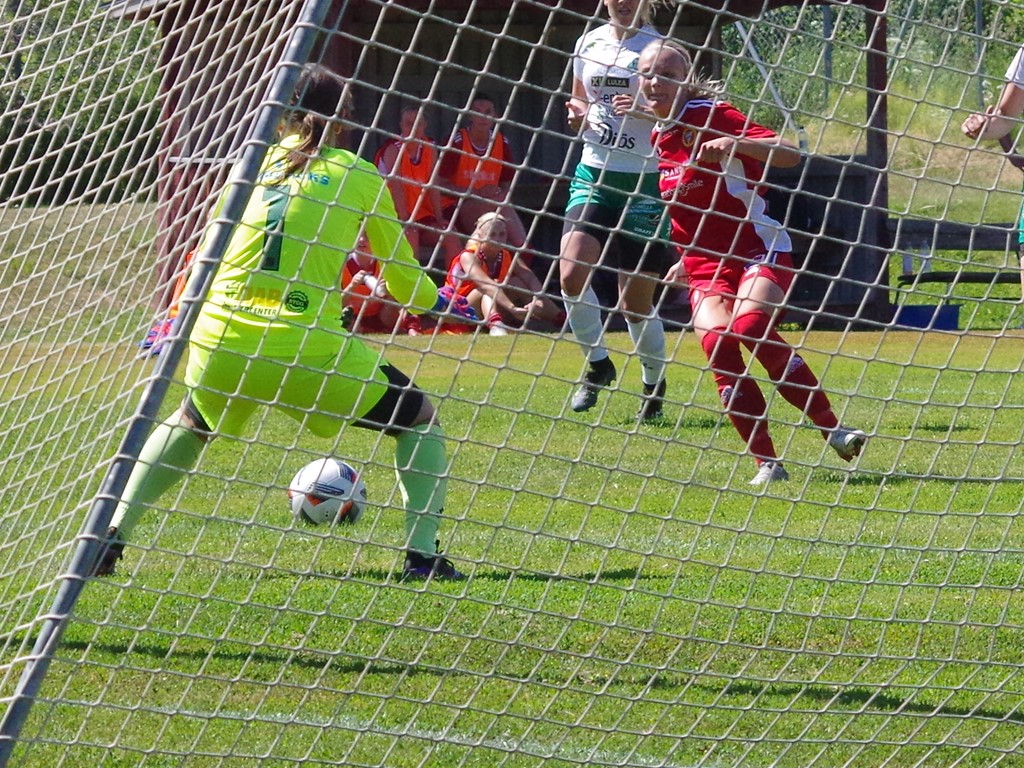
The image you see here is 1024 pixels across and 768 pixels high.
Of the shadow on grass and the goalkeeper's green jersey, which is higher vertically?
the goalkeeper's green jersey

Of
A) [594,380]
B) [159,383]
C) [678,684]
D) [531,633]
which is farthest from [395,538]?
[594,380]

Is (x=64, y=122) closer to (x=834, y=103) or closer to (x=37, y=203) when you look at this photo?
(x=37, y=203)

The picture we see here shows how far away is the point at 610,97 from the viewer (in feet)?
19.8

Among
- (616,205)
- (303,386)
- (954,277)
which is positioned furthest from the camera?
(616,205)

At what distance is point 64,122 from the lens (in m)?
4.63

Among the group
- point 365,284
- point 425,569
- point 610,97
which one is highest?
point 610,97

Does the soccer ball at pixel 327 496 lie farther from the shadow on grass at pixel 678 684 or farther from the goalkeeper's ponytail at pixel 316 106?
the goalkeeper's ponytail at pixel 316 106

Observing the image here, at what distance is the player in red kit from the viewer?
14.9 feet

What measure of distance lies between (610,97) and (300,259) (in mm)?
1912

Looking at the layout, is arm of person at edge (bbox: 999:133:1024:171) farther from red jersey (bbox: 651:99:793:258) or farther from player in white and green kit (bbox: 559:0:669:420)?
player in white and green kit (bbox: 559:0:669:420)

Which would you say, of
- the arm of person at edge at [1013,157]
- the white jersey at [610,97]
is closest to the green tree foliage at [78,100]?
the white jersey at [610,97]

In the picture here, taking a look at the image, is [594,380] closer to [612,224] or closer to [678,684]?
[612,224]

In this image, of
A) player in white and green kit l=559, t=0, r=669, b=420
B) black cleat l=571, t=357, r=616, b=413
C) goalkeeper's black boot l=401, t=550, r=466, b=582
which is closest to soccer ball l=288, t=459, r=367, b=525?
goalkeeper's black boot l=401, t=550, r=466, b=582

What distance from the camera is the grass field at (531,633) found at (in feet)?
12.6
